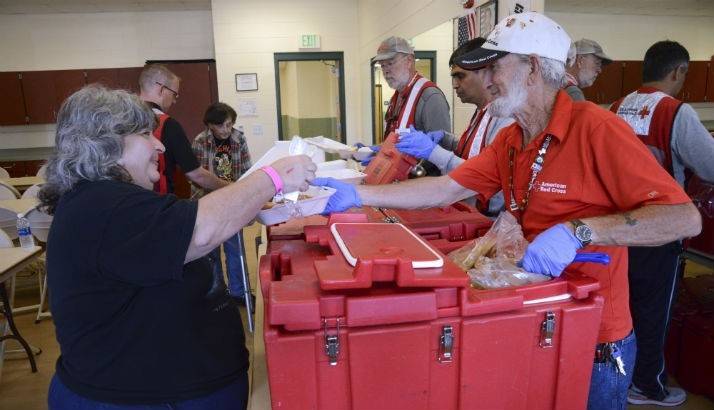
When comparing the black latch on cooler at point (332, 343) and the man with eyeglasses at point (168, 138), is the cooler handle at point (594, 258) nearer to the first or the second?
the black latch on cooler at point (332, 343)

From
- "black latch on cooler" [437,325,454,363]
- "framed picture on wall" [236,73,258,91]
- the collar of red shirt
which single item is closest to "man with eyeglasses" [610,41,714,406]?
the collar of red shirt

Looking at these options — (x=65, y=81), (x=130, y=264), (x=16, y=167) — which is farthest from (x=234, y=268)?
(x=16, y=167)

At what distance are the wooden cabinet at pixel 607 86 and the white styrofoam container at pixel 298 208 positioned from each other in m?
1.81

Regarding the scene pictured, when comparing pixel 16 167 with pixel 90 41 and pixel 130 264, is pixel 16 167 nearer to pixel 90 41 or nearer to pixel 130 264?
pixel 90 41

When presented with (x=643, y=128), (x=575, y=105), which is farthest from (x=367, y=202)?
(x=643, y=128)

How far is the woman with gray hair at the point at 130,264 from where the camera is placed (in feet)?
3.33

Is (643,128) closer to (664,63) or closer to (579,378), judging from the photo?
(664,63)

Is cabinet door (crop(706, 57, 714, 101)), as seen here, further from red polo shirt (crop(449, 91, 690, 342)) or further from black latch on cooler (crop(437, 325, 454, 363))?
black latch on cooler (crop(437, 325, 454, 363))

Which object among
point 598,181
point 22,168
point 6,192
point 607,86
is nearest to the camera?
point 598,181

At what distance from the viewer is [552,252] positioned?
99 centimetres

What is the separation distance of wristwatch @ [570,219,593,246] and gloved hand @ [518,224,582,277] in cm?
1

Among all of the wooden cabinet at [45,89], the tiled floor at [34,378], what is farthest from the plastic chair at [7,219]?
the wooden cabinet at [45,89]

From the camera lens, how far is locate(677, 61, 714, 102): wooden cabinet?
240 centimetres

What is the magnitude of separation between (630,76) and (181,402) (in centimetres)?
256
